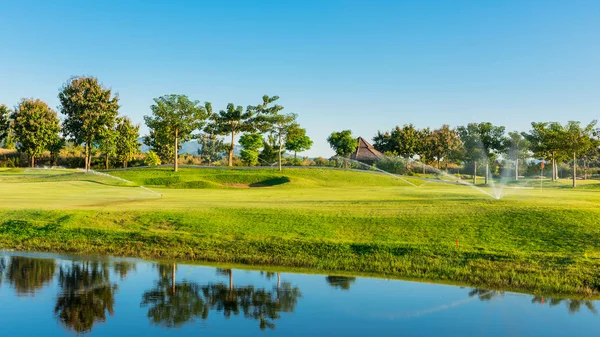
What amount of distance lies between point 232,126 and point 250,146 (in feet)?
16.7

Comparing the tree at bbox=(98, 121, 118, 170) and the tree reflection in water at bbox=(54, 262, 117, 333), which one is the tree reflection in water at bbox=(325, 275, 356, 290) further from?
the tree at bbox=(98, 121, 118, 170)

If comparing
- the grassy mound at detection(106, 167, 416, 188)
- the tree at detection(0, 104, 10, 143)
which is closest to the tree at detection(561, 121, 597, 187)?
the grassy mound at detection(106, 167, 416, 188)

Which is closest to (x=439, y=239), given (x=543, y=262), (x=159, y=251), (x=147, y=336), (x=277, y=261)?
(x=543, y=262)

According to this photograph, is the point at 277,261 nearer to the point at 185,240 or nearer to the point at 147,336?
the point at 185,240

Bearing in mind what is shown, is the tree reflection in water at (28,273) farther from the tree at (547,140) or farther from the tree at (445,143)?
the tree at (445,143)

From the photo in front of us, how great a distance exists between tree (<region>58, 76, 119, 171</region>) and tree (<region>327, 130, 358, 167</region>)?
153 ft

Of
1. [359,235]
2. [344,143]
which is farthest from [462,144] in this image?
[359,235]

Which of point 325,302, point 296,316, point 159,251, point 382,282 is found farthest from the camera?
point 159,251

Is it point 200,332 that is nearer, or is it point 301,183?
point 200,332

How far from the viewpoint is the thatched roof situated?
108 metres

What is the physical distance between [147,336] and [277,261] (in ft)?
28.3

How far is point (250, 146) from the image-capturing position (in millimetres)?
96438

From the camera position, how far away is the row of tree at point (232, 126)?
271ft

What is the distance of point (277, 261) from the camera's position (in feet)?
70.5
